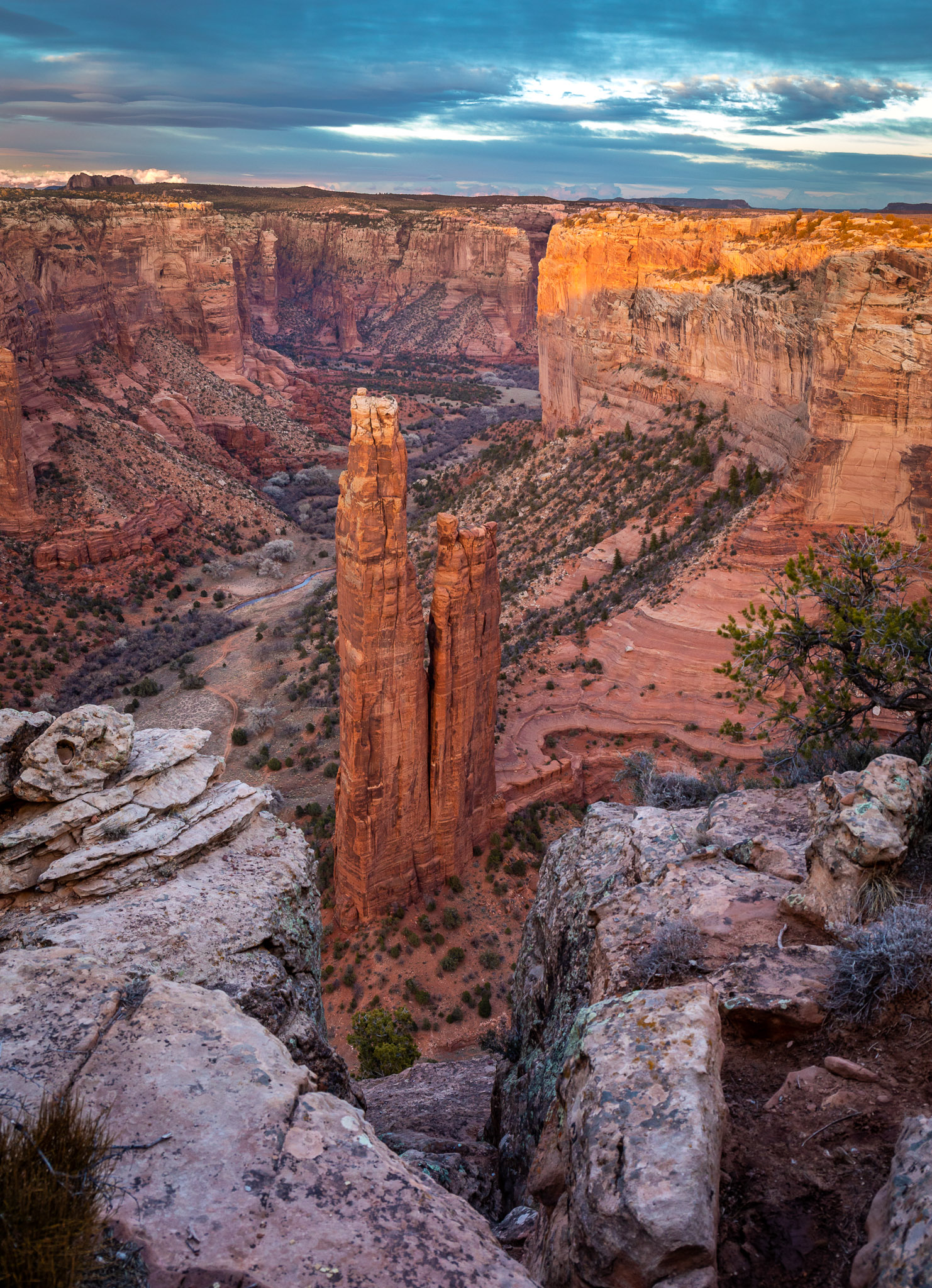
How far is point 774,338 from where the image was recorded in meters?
36.7

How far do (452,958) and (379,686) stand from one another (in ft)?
28.7

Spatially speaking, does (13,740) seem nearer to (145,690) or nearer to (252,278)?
(145,690)

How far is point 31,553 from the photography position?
1976 inches

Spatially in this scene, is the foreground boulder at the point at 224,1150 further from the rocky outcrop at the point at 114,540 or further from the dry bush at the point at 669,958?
the rocky outcrop at the point at 114,540

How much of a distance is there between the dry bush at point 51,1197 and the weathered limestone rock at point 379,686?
1743 centimetres

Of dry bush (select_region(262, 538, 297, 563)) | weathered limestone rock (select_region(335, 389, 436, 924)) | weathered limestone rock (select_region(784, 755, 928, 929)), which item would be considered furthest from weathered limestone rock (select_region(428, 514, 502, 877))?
dry bush (select_region(262, 538, 297, 563))

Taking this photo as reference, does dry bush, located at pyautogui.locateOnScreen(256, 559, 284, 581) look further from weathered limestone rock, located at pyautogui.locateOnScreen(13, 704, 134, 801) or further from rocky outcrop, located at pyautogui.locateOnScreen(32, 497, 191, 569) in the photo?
weathered limestone rock, located at pyautogui.locateOnScreen(13, 704, 134, 801)

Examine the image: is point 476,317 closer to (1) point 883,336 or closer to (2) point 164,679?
(2) point 164,679

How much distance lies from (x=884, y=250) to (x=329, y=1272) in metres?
33.3

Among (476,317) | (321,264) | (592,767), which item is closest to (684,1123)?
(592,767)

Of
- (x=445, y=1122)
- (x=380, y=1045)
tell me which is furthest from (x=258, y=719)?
(x=445, y=1122)

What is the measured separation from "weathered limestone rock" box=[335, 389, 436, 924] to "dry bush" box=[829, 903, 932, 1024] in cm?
1593

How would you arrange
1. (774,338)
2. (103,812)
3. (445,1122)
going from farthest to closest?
(774,338) → (445,1122) → (103,812)

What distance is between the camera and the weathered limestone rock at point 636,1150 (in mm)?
5711
